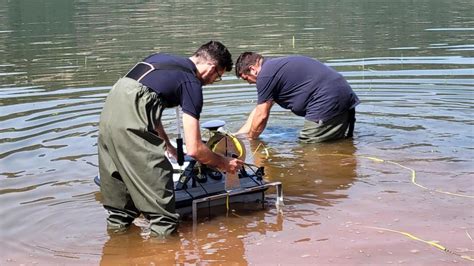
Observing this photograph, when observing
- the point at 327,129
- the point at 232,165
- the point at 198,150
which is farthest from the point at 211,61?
the point at 327,129

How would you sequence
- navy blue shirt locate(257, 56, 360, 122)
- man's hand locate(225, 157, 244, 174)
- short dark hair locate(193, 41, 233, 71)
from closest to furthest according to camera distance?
short dark hair locate(193, 41, 233, 71) < man's hand locate(225, 157, 244, 174) < navy blue shirt locate(257, 56, 360, 122)

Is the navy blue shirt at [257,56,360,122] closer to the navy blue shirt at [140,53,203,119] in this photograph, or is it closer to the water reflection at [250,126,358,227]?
the water reflection at [250,126,358,227]

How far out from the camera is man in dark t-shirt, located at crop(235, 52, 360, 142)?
9.12 m

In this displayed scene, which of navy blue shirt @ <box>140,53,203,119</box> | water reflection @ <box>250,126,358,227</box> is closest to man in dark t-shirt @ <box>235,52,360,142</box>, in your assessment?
water reflection @ <box>250,126,358,227</box>

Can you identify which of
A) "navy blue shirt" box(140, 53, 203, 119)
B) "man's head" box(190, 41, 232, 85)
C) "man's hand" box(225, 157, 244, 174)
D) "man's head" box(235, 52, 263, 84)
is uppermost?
"man's head" box(190, 41, 232, 85)

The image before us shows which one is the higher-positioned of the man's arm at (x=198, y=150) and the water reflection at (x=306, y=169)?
the man's arm at (x=198, y=150)

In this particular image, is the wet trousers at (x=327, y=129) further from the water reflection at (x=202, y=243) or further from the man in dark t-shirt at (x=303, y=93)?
the water reflection at (x=202, y=243)

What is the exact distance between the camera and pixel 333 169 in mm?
8383

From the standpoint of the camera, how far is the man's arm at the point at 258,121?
9234 mm

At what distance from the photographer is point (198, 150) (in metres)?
5.88

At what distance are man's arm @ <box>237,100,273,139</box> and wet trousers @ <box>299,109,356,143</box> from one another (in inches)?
23.3

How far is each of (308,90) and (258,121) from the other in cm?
82

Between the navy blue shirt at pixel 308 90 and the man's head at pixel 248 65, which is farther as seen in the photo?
the navy blue shirt at pixel 308 90

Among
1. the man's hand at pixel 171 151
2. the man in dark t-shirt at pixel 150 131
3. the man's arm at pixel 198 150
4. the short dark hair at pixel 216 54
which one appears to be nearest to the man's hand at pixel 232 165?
the man's arm at pixel 198 150
